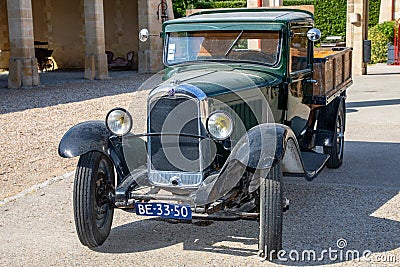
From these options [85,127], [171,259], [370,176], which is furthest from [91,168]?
[370,176]

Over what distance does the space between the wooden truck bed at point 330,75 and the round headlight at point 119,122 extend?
2.35m

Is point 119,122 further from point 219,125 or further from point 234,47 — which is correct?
point 234,47

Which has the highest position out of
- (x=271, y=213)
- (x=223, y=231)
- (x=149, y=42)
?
(x=149, y=42)

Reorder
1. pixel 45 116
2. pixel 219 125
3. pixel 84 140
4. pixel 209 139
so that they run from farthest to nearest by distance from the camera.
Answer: pixel 45 116, pixel 84 140, pixel 209 139, pixel 219 125

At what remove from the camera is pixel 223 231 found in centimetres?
487

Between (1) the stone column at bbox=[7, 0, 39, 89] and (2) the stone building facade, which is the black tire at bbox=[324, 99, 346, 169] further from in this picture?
(2) the stone building facade

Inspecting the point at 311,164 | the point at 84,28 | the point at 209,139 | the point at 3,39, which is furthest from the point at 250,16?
the point at 3,39

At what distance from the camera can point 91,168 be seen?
4.48 m

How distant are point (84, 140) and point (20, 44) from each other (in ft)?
37.5

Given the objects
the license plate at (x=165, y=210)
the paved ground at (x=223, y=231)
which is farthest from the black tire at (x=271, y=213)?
the license plate at (x=165, y=210)

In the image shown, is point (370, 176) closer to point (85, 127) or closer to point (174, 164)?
point (174, 164)

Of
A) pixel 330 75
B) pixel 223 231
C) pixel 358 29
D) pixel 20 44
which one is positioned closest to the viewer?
pixel 223 231

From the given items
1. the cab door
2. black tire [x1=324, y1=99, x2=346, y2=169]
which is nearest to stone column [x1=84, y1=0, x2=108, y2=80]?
black tire [x1=324, y1=99, x2=346, y2=169]

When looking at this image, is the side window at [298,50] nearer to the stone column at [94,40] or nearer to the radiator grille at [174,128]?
the radiator grille at [174,128]
